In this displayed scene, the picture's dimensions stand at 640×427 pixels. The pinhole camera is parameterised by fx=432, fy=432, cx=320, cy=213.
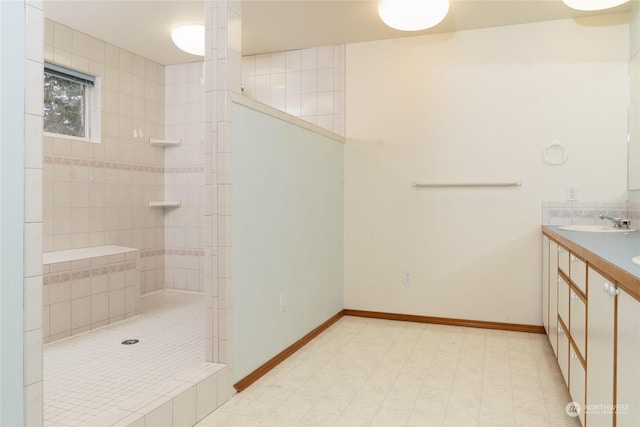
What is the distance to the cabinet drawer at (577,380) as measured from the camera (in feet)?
5.52

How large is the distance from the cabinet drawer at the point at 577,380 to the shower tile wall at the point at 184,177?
323 centimetres

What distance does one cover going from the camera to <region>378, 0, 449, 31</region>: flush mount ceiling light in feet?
8.21

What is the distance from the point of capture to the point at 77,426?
1611mm

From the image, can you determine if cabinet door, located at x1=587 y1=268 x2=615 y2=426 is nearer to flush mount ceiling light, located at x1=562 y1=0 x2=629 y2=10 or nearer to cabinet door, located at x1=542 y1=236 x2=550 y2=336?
cabinet door, located at x1=542 y1=236 x2=550 y2=336

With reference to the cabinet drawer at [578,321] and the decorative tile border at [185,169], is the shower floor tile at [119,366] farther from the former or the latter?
the cabinet drawer at [578,321]

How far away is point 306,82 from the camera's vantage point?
3.81 meters

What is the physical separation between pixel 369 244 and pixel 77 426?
2515 mm

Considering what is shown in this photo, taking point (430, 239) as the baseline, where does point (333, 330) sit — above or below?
below

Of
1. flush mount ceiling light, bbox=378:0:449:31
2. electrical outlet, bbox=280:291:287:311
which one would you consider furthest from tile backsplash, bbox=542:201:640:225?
electrical outlet, bbox=280:291:287:311

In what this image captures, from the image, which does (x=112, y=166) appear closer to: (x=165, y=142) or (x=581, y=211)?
(x=165, y=142)

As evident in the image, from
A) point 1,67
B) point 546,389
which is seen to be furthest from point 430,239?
point 1,67

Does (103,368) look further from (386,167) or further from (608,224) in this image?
(608,224)

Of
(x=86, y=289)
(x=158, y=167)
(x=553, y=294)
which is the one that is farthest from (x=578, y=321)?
(x=158, y=167)

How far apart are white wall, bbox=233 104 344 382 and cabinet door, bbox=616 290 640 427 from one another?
5.25 ft
